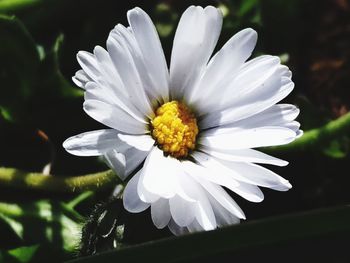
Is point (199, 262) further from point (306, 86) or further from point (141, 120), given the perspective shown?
point (306, 86)

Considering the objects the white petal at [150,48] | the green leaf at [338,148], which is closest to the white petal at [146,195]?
the white petal at [150,48]

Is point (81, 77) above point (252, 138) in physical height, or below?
above

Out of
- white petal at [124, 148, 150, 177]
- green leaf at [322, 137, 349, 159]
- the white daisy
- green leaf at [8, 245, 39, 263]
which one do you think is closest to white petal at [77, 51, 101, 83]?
the white daisy

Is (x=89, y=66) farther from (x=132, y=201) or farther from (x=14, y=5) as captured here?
(x=14, y=5)

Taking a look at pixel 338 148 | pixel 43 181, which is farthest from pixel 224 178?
pixel 338 148

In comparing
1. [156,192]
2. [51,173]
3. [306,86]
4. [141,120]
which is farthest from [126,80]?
[306,86]

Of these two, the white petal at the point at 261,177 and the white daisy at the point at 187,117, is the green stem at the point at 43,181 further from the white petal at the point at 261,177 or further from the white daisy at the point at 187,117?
the white petal at the point at 261,177

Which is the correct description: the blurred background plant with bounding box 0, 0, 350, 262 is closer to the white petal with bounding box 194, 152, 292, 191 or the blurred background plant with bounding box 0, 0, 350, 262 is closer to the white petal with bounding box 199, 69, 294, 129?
the white petal with bounding box 194, 152, 292, 191
